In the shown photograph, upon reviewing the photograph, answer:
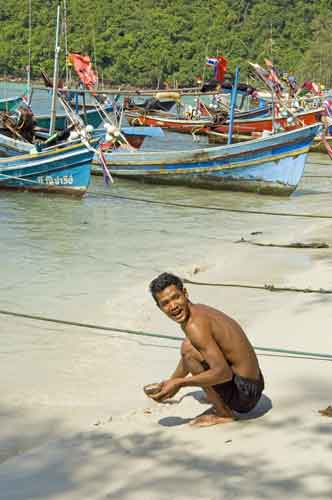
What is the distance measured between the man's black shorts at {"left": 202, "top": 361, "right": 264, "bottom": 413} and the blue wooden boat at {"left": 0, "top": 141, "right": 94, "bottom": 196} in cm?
1003

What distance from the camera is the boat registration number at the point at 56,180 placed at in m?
14.3

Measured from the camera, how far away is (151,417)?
4.48m

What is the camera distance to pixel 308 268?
334 inches

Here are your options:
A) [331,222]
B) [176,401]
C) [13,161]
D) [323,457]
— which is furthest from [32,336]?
[13,161]

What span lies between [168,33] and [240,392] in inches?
3316

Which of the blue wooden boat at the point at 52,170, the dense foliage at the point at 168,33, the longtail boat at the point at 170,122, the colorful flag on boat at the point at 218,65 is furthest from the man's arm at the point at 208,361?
the dense foliage at the point at 168,33

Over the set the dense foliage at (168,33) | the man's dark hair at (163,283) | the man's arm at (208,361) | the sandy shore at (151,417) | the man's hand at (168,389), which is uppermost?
the man's dark hair at (163,283)

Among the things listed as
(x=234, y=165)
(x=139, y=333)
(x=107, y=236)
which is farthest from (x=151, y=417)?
(x=234, y=165)

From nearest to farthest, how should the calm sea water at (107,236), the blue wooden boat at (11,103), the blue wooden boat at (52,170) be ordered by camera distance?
1. the calm sea water at (107,236)
2. the blue wooden boat at (52,170)
3. the blue wooden boat at (11,103)

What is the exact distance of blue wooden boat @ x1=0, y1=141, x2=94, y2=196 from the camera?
1405 centimetres

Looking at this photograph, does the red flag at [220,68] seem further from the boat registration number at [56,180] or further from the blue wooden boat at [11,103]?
the boat registration number at [56,180]

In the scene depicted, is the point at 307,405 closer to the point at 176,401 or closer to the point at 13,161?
the point at 176,401

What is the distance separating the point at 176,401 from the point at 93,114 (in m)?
19.8

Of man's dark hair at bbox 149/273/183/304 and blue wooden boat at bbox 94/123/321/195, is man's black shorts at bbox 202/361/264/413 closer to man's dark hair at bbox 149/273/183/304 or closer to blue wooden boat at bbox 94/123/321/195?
man's dark hair at bbox 149/273/183/304
